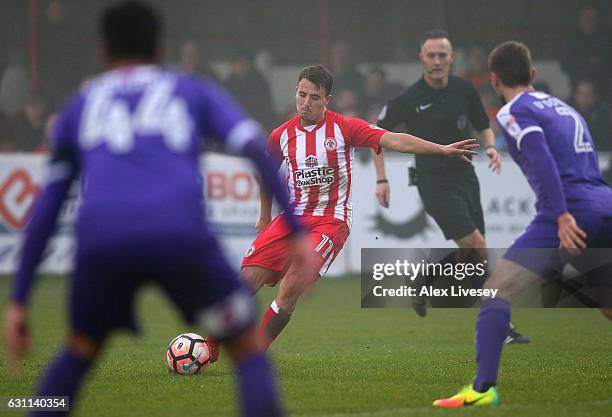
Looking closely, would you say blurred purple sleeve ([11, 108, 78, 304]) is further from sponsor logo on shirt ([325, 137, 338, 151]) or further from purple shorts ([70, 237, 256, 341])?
sponsor logo on shirt ([325, 137, 338, 151])

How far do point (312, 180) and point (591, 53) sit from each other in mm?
9277

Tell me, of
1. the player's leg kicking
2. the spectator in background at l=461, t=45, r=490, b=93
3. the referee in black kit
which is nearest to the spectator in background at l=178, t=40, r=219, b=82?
the spectator in background at l=461, t=45, r=490, b=93

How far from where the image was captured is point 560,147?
6.28 m

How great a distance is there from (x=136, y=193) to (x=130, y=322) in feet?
1.77

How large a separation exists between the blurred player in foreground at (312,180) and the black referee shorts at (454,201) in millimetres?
2685

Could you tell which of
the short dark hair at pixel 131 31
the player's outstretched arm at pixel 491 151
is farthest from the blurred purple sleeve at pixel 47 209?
the player's outstretched arm at pixel 491 151

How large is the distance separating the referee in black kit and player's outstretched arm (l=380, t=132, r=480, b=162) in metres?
3.07

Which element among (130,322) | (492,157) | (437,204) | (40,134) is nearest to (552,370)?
(492,157)

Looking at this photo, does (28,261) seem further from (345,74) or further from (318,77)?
(345,74)

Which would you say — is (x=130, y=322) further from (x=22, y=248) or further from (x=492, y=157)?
(x=492, y=157)

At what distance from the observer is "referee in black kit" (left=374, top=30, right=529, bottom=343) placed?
10836 mm

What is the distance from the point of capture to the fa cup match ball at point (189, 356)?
7707mm

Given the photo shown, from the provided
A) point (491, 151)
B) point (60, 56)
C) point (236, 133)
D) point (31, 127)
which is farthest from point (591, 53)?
point (236, 133)

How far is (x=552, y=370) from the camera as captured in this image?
7930mm
